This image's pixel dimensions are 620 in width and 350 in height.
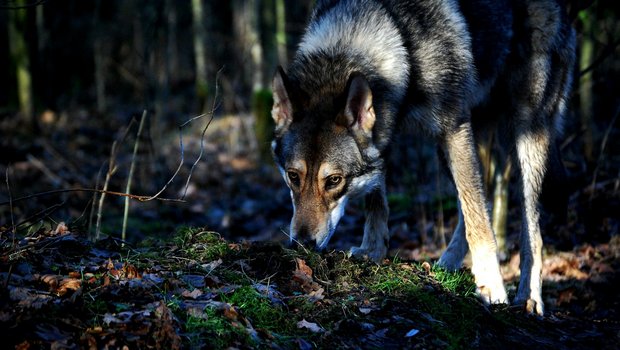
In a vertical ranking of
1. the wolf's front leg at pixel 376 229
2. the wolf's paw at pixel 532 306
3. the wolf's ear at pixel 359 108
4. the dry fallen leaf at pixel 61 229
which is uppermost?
the wolf's ear at pixel 359 108

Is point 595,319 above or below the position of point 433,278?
below

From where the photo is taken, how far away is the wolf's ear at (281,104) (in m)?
4.55

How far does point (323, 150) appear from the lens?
4.44 metres

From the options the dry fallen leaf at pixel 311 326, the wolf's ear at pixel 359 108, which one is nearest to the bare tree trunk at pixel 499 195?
the wolf's ear at pixel 359 108

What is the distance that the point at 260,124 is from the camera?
13391mm

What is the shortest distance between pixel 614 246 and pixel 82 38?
76.8 ft

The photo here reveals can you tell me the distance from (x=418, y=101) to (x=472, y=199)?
0.92 metres

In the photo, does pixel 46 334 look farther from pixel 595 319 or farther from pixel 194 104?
pixel 194 104

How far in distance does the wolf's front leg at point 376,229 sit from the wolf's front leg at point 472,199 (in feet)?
2.28

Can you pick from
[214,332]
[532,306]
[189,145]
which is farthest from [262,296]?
[189,145]

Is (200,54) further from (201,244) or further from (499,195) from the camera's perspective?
(201,244)

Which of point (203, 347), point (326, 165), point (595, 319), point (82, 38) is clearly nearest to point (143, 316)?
point (203, 347)

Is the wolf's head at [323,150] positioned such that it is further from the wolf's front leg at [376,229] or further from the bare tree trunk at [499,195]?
the bare tree trunk at [499,195]

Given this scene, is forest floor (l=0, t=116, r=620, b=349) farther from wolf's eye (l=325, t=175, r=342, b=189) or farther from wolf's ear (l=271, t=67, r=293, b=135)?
wolf's ear (l=271, t=67, r=293, b=135)
